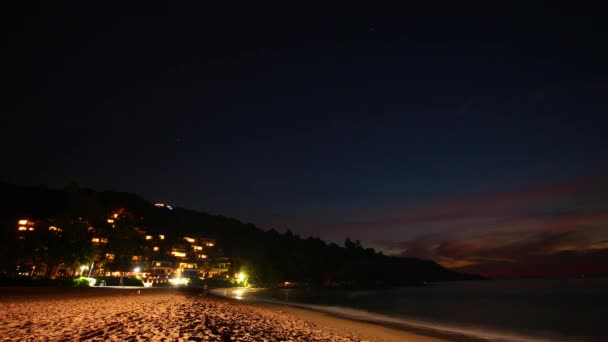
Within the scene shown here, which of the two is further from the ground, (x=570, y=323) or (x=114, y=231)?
(x=114, y=231)

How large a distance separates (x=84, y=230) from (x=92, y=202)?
10.3m

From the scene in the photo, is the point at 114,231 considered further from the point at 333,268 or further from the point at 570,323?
the point at 333,268

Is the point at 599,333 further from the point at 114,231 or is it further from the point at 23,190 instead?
the point at 23,190

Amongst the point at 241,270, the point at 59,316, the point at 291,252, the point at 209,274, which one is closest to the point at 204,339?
the point at 59,316

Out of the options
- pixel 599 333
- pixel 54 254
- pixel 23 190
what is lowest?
pixel 599 333

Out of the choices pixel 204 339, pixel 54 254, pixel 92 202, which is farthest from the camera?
pixel 92 202

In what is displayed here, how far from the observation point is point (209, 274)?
480ft

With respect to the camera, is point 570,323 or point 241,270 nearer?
point 570,323

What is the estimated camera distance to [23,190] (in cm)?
17738

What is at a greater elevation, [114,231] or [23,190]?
[23,190]

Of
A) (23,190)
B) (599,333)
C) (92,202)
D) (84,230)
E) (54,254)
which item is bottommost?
(599,333)

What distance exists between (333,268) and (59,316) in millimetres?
180097

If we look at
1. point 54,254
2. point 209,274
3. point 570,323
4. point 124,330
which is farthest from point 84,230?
point 209,274

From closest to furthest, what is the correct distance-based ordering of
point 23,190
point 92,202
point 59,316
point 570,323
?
point 59,316 → point 570,323 → point 92,202 → point 23,190
